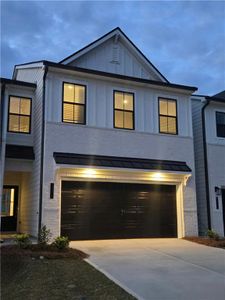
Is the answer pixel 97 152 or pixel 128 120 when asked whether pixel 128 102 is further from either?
pixel 97 152

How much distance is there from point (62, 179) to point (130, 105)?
14.7 ft

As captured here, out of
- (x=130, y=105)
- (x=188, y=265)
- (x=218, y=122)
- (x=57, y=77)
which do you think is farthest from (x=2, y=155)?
(x=218, y=122)

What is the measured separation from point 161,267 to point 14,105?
9.57 meters

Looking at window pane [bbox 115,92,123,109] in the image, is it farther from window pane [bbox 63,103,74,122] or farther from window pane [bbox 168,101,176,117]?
window pane [bbox 168,101,176,117]

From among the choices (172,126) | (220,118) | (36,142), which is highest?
(220,118)

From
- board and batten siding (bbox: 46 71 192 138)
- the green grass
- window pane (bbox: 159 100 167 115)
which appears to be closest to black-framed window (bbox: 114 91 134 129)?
board and batten siding (bbox: 46 71 192 138)

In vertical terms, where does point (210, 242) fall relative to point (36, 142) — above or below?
below

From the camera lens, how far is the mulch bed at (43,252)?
33.2 ft

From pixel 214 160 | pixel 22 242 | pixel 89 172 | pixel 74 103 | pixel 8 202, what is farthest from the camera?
pixel 214 160

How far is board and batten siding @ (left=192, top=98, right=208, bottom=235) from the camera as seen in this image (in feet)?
58.0

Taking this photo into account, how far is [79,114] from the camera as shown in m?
15.0

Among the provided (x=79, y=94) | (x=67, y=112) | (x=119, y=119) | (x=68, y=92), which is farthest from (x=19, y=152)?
(x=119, y=119)

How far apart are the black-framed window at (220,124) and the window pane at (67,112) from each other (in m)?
7.77

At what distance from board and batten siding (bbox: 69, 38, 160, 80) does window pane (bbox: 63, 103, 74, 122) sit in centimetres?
332
